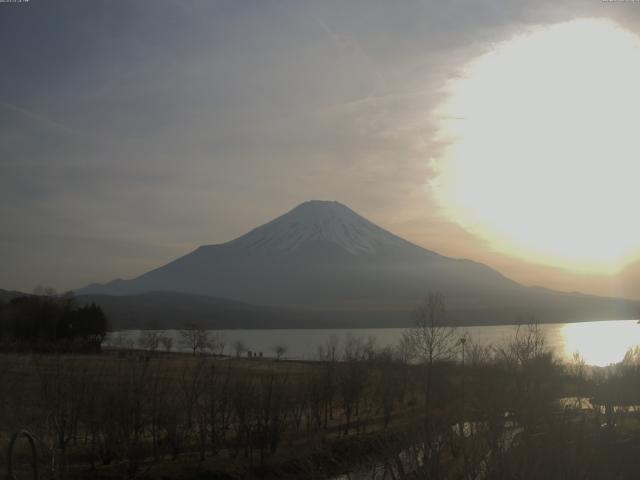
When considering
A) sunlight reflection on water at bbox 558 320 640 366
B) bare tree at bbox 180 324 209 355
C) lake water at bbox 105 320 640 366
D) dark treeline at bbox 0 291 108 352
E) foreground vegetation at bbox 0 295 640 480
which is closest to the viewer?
foreground vegetation at bbox 0 295 640 480

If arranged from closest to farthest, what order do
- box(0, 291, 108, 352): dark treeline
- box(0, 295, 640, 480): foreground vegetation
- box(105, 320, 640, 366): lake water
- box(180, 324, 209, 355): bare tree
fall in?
box(0, 295, 640, 480): foreground vegetation → box(105, 320, 640, 366): lake water → box(0, 291, 108, 352): dark treeline → box(180, 324, 209, 355): bare tree

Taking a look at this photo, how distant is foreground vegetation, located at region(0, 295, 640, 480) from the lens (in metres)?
10.2

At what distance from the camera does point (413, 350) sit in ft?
134

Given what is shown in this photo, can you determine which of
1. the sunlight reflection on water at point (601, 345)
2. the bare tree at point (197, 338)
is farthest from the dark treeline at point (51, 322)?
the sunlight reflection on water at point (601, 345)

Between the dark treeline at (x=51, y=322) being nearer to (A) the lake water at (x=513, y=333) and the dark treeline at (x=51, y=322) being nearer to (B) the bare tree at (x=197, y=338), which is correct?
(A) the lake water at (x=513, y=333)

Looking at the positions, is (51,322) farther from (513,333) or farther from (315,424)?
(513,333)

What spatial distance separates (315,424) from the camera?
27.6 metres

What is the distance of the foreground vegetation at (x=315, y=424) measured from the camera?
10.2 m

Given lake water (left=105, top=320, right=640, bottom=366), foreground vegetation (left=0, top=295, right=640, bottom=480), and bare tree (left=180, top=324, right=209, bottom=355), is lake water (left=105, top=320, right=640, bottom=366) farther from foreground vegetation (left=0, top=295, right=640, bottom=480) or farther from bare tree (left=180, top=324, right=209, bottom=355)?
foreground vegetation (left=0, top=295, right=640, bottom=480)

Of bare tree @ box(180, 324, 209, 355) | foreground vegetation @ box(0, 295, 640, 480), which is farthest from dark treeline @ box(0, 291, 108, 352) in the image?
foreground vegetation @ box(0, 295, 640, 480)

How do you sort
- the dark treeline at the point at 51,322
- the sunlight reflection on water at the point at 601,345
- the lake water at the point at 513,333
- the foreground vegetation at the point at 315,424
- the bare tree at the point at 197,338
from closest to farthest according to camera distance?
1. the foreground vegetation at the point at 315,424
2. the sunlight reflection on water at the point at 601,345
3. the lake water at the point at 513,333
4. the dark treeline at the point at 51,322
5. the bare tree at the point at 197,338

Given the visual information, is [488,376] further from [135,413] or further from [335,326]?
[335,326]

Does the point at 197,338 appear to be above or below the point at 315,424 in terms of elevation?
above

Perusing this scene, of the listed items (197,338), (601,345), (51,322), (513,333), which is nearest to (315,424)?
(51,322)
